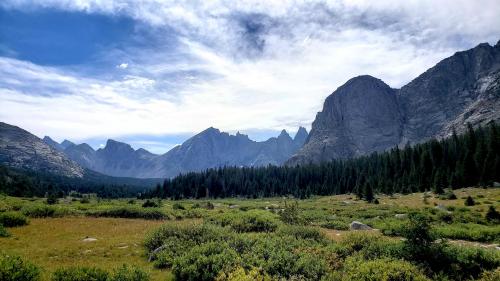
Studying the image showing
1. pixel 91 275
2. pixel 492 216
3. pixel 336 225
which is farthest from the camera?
pixel 492 216

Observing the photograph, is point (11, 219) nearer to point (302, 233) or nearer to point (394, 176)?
point (302, 233)

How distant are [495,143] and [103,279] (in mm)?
108570

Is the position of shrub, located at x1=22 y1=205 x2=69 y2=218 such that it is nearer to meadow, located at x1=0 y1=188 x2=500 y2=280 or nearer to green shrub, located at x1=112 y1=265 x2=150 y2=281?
meadow, located at x1=0 y1=188 x2=500 y2=280

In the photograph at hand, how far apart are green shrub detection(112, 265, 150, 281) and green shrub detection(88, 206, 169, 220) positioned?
27.1 meters

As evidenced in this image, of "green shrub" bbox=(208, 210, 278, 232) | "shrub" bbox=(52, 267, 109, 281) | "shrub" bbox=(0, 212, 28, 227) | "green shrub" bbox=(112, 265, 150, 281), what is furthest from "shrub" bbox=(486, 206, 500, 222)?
"shrub" bbox=(0, 212, 28, 227)

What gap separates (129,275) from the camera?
14.1 m

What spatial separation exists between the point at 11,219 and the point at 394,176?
117662 mm

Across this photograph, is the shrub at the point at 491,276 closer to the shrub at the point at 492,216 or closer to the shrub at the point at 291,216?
the shrub at the point at 291,216

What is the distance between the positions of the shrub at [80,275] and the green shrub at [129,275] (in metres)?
0.39

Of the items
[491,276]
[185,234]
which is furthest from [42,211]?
[491,276]

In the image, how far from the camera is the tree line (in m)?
93.2

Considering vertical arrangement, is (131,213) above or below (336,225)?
above

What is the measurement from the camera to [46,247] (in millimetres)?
22250

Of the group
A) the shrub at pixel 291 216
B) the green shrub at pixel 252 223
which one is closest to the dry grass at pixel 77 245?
the green shrub at pixel 252 223
